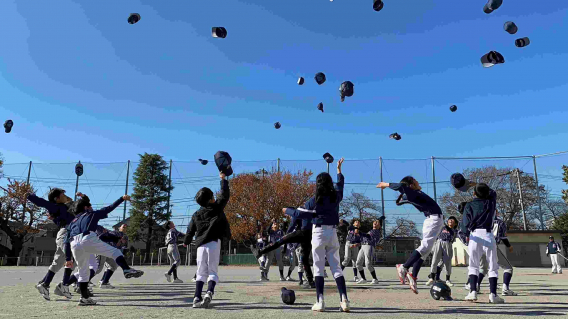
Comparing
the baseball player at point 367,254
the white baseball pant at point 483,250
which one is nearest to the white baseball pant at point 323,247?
the white baseball pant at point 483,250

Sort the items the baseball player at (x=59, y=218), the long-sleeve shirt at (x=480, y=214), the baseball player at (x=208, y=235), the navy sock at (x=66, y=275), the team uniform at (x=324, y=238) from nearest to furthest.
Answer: the team uniform at (x=324, y=238) < the baseball player at (x=208, y=235) < the long-sleeve shirt at (x=480, y=214) < the navy sock at (x=66, y=275) < the baseball player at (x=59, y=218)

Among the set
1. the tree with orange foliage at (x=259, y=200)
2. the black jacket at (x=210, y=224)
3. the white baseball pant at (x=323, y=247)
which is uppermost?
the tree with orange foliage at (x=259, y=200)

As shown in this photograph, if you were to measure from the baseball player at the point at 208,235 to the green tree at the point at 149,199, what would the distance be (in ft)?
122

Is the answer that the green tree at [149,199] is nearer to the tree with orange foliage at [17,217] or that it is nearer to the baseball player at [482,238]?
the tree with orange foliage at [17,217]

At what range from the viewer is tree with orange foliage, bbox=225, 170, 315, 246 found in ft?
123

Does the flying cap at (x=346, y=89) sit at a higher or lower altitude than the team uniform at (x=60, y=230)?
higher

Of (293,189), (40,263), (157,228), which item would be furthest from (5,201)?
(293,189)

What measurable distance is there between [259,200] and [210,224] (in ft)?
104

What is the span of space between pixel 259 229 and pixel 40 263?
60.1 feet

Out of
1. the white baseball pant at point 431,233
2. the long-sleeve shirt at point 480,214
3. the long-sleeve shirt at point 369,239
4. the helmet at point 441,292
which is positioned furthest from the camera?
the long-sleeve shirt at point 369,239

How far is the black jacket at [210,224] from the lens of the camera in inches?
246

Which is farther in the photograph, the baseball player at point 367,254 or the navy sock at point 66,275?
the baseball player at point 367,254

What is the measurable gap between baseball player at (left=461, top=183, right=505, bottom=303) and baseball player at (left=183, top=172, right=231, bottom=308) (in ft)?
13.1

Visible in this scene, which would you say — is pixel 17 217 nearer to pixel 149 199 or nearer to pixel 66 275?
pixel 149 199
